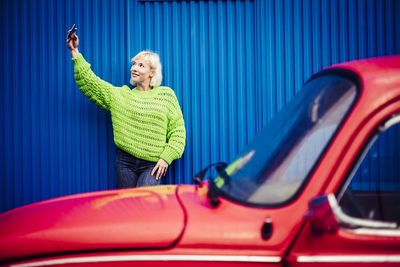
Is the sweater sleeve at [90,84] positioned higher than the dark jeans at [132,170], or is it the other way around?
the sweater sleeve at [90,84]

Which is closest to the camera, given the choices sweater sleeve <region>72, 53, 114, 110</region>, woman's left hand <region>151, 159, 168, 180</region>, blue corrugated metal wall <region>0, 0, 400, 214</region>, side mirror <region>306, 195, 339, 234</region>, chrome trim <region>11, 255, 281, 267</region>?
side mirror <region>306, 195, 339, 234</region>

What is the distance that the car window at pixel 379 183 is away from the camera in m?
1.42

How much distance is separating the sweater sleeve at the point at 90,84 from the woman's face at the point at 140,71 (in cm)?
36

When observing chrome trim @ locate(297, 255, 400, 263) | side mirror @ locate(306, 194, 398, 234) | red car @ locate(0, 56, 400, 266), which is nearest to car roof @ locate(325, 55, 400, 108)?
red car @ locate(0, 56, 400, 266)

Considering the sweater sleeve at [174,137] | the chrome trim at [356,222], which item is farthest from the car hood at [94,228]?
the sweater sleeve at [174,137]

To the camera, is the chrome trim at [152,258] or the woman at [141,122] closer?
the chrome trim at [152,258]

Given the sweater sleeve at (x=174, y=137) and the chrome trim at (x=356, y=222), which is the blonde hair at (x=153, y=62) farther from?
the chrome trim at (x=356, y=222)

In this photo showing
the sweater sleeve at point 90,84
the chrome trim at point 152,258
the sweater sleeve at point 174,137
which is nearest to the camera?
the chrome trim at point 152,258

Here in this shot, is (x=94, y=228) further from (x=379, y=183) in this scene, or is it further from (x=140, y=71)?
(x=140, y=71)

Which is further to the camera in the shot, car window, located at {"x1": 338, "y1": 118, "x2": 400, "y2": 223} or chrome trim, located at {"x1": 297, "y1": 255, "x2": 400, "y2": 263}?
car window, located at {"x1": 338, "y1": 118, "x2": 400, "y2": 223}

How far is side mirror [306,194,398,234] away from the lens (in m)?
1.22

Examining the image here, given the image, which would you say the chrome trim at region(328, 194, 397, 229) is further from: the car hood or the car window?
the car hood

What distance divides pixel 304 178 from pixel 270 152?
27 centimetres

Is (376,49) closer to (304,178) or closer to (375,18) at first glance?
(375,18)
